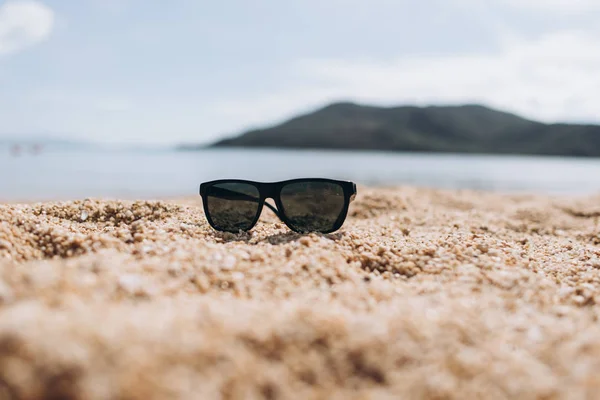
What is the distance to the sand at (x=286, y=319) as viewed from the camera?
151 cm

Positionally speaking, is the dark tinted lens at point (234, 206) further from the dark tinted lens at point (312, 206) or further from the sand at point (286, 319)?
the sand at point (286, 319)

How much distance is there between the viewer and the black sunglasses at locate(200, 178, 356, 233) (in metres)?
4.20

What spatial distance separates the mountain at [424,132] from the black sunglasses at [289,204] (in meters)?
111

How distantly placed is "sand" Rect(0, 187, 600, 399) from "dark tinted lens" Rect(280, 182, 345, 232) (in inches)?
19.6

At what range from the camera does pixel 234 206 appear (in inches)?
170

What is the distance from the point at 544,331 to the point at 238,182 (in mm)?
3008

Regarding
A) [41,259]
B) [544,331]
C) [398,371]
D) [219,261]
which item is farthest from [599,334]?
[41,259]

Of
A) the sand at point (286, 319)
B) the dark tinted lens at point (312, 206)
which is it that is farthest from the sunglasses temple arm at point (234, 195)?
the sand at point (286, 319)

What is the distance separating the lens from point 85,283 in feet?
6.90

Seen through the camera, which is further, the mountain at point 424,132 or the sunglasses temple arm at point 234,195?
the mountain at point 424,132

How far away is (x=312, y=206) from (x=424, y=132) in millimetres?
150804

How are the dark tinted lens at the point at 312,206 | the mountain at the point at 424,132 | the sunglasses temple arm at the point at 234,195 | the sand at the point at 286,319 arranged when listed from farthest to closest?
the mountain at the point at 424,132
the sunglasses temple arm at the point at 234,195
the dark tinted lens at the point at 312,206
the sand at the point at 286,319

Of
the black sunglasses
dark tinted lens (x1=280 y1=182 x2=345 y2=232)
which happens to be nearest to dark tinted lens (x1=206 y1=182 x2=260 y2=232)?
the black sunglasses

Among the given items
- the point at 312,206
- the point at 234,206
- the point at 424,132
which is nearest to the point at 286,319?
the point at 312,206
